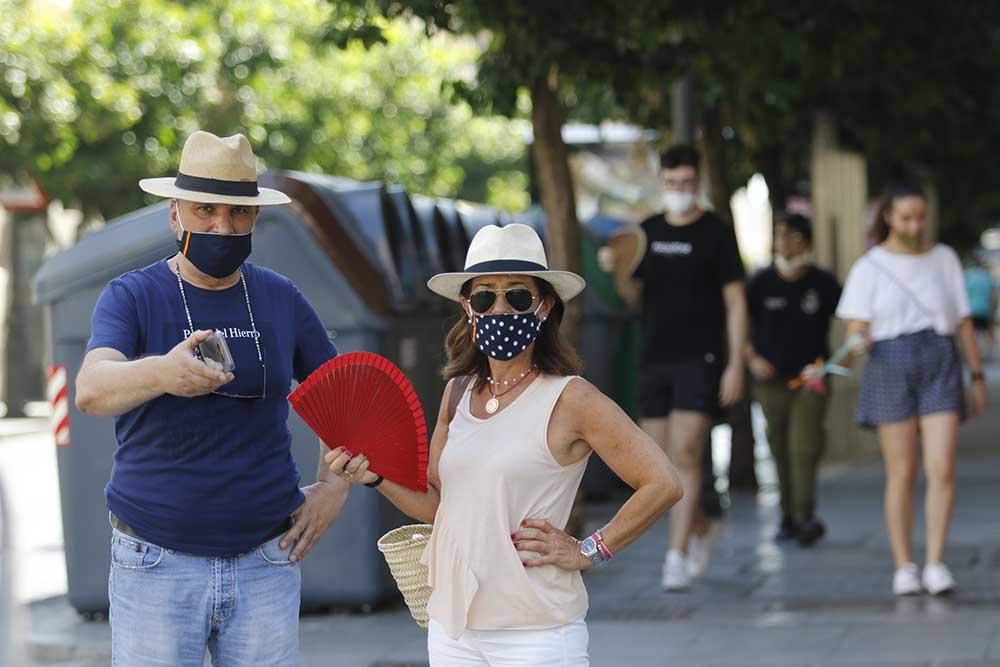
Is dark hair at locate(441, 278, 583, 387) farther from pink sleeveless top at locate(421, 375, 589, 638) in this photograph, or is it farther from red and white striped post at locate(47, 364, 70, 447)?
red and white striped post at locate(47, 364, 70, 447)

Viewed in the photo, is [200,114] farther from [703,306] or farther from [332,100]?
[703,306]

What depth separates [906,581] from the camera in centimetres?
846

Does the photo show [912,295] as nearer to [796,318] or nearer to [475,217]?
[796,318]

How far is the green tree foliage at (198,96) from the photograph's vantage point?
24062mm

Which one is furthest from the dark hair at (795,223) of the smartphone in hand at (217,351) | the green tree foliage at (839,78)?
the smartphone in hand at (217,351)

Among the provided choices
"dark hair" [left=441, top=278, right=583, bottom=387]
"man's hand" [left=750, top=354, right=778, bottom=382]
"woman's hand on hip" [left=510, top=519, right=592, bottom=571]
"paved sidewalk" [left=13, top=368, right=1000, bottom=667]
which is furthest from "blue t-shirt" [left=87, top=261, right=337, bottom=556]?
"man's hand" [left=750, top=354, right=778, bottom=382]

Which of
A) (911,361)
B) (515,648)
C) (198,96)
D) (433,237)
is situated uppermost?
(198,96)

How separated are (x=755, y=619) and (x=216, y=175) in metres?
4.71

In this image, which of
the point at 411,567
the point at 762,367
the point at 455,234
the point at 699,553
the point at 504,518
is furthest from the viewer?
the point at 762,367

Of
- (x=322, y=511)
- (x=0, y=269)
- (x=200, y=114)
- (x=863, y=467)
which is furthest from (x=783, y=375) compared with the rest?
(x=200, y=114)

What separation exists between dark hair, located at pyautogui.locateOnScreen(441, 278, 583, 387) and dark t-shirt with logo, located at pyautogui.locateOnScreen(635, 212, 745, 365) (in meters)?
4.57

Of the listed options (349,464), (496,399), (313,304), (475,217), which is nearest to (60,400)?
(313,304)

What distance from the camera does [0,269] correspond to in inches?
1032

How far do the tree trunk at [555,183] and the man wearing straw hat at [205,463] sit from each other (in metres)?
5.83
